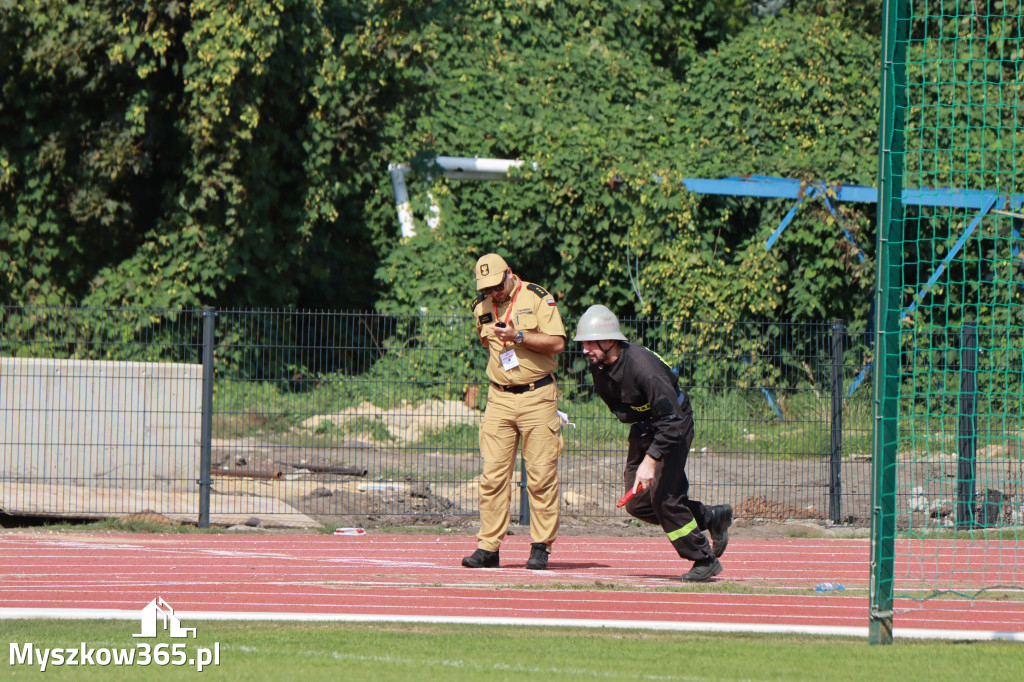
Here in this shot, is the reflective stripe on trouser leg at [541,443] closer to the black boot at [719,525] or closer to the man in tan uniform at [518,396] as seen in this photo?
the man in tan uniform at [518,396]

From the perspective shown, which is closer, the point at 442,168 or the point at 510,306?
the point at 510,306

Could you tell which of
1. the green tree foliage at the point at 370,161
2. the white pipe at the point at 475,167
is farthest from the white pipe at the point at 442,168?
the green tree foliage at the point at 370,161

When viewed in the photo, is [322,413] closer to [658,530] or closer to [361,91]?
[658,530]

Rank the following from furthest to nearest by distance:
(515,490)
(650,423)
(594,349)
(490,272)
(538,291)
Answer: (515,490), (538,291), (490,272), (650,423), (594,349)

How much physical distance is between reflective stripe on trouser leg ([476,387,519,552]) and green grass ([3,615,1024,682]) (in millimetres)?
2144

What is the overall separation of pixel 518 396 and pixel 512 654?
2.97 metres

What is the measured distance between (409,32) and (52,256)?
22.1ft

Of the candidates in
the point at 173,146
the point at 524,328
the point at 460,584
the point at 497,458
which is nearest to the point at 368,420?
the point at 497,458

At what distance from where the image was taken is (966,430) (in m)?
11.4

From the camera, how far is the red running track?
6984 mm

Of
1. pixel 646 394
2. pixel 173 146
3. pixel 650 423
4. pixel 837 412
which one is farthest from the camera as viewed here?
pixel 173 146

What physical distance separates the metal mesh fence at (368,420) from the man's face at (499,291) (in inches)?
116

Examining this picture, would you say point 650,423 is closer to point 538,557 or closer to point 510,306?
point 510,306

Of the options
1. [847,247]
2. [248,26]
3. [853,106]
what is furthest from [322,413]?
[853,106]
